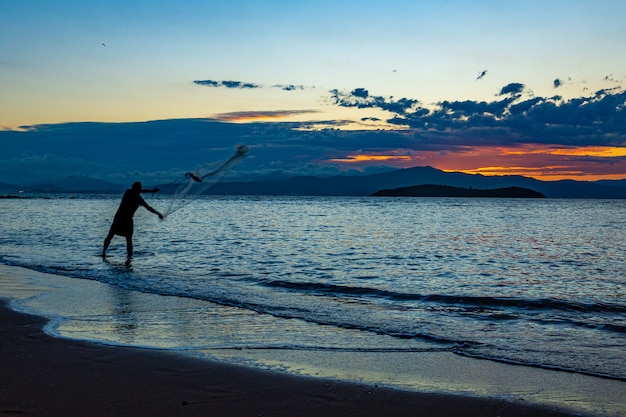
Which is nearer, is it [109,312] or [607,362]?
[607,362]

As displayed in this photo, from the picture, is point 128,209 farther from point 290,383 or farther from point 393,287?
point 290,383

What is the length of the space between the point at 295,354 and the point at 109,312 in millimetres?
4228

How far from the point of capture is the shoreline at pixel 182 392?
5.30m

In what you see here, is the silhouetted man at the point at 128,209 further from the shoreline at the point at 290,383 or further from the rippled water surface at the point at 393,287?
the shoreline at the point at 290,383

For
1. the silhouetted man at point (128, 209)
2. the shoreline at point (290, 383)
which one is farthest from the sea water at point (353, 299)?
the silhouetted man at point (128, 209)

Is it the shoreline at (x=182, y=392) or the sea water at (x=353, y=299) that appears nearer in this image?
the shoreline at (x=182, y=392)

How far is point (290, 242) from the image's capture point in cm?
2762

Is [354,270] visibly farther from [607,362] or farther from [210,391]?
[210,391]

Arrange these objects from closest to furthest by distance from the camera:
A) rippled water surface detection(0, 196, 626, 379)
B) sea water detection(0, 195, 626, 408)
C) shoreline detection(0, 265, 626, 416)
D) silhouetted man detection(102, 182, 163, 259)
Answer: shoreline detection(0, 265, 626, 416) < sea water detection(0, 195, 626, 408) < rippled water surface detection(0, 196, 626, 379) < silhouetted man detection(102, 182, 163, 259)

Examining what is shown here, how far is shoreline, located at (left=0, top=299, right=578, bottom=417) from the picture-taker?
5301mm

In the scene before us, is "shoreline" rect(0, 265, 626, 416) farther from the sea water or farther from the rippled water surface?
the rippled water surface

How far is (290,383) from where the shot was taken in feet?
20.2

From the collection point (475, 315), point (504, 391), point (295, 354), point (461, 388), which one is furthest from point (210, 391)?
point (475, 315)

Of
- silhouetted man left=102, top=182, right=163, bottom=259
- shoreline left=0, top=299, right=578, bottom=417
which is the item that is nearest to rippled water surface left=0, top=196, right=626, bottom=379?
silhouetted man left=102, top=182, right=163, bottom=259
